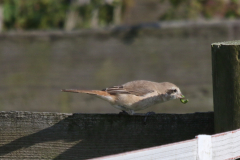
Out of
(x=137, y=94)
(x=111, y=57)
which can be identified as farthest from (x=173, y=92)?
(x=111, y=57)

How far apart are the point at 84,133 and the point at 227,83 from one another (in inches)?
32.0

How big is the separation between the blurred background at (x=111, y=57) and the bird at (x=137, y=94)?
0.85 meters

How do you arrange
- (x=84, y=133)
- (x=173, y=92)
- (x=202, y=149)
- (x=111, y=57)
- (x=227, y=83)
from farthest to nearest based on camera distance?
1. (x=111, y=57)
2. (x=173, y=92)
3. (x=84, y=133)
4. (x=227, y=83)
5. (x=202, y=149)

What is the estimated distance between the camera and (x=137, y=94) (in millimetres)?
3326

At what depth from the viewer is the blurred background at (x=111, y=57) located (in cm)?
416

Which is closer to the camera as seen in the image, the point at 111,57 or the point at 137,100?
the point at 137,100

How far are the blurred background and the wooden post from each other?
2312 mm

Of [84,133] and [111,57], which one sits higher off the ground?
[111,57]

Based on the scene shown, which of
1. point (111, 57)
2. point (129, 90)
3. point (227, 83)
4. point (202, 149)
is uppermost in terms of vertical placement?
point (111, 57)

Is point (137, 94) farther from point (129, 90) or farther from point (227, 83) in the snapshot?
point (227, 83)

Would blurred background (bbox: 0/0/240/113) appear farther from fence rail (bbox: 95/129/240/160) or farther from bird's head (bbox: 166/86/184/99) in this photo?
fence rail (bbox: 95/129/240/160)

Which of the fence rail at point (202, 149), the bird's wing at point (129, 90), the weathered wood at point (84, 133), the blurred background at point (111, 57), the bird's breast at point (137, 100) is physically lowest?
the fence rail at point (202, 149)

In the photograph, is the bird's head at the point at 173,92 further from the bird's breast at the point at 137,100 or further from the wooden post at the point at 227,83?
the wooden post at the point at 227,83

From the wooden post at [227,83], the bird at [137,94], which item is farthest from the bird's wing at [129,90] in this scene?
the wooden post at [227,83]
